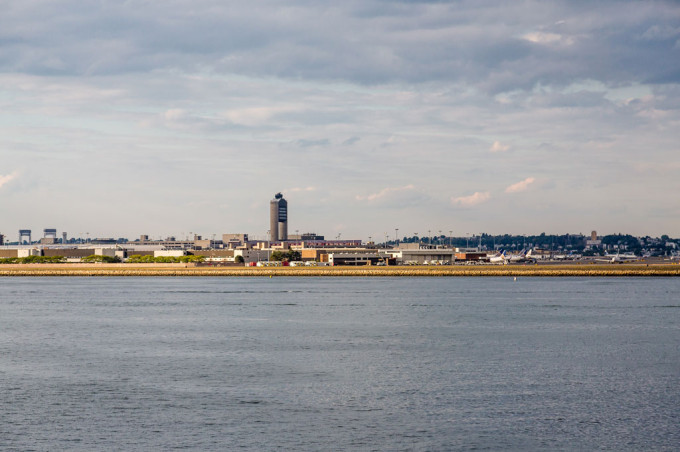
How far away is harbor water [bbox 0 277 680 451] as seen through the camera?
28000 millimetres

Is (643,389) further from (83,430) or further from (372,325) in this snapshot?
(372,325)

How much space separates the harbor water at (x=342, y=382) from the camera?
28.0m

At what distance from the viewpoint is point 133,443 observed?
2709cm

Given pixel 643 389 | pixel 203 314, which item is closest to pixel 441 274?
pixel 203 314

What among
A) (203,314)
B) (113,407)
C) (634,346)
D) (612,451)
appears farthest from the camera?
(203,314)

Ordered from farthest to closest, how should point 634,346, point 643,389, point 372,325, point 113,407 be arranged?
point 372,325
point 634,346
point 643,389
point 113,407

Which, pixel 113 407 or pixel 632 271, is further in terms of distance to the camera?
pixel 632 271

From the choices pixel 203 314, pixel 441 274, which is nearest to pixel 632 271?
pixel 441 274

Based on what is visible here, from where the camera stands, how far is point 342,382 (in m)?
38.0

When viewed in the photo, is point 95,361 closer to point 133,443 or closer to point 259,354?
point 259,354

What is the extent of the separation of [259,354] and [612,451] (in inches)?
1013

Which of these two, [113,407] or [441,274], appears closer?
[113,407]

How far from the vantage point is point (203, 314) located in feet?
258

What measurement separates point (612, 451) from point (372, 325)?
1582 inches
